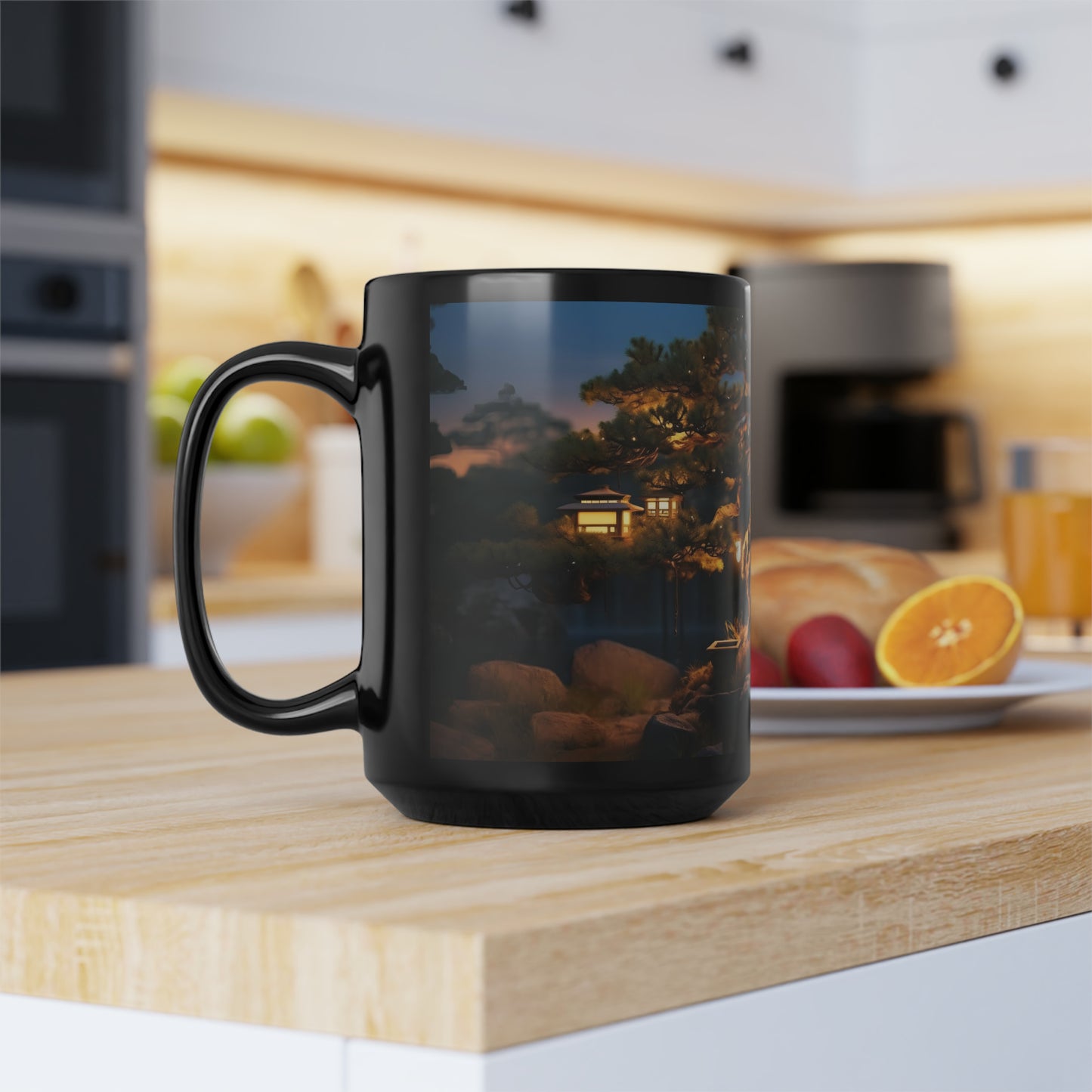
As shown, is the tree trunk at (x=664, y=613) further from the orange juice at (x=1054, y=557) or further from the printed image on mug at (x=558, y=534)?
the orange juice at (x=1054, y=557)

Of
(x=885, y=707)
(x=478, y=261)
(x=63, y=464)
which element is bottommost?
(x=885, y=707)

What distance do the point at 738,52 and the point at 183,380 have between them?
1.19 m

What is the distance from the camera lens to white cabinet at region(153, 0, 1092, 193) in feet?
8.21

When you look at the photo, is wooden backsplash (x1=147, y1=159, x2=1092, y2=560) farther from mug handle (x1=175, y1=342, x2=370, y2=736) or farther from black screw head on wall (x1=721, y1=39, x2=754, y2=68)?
mug handle (x1=175, y1=342, x2=370, y2=736)

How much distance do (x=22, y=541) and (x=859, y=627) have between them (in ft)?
5.43

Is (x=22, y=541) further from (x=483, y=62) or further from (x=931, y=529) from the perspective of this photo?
(x=931, y=529)

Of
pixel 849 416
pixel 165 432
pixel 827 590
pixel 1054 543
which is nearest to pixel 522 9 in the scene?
pixel 165 432

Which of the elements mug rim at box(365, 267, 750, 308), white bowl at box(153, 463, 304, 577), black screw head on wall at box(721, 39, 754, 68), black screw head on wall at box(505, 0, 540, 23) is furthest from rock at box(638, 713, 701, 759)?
black screw head on wall at box(721, 39, 754, 68)

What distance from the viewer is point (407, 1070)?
337 mm

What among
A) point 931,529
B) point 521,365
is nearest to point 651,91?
point 931,529

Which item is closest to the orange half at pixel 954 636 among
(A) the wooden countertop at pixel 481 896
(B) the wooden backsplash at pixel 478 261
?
(A) the wooden countertop at pixel 481 896

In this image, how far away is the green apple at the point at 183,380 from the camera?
2654 mm

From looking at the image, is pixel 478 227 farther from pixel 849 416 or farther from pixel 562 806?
pixel 562 806

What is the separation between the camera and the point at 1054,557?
3.62ft
